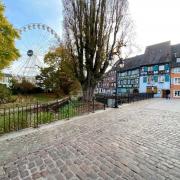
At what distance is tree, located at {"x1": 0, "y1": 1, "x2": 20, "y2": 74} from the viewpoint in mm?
9602

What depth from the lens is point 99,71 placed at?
52.4 feet

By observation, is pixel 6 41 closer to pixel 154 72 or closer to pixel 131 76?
pixel 154 72

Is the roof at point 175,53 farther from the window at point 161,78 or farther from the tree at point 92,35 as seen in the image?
the tree at point 92,35

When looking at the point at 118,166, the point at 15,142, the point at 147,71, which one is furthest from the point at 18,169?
the point at 147,71

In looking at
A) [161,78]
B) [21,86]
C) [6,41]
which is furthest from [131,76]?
[6,41]

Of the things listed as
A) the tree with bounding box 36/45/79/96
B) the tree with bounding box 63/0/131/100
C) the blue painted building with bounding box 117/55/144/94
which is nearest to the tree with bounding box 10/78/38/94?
the tree with bounding box 36/45/79/96

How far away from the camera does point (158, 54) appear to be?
36656mm

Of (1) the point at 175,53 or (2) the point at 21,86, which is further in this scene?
(1) the point at 175,53

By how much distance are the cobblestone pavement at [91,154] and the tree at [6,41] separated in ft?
20.2

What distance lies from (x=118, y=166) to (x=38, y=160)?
1.86 meters

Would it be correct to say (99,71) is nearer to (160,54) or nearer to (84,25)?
(84,25)

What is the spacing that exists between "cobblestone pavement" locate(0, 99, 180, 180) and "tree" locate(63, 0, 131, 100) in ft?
33.7

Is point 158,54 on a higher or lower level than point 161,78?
higher

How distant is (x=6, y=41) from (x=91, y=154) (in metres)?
9.47
